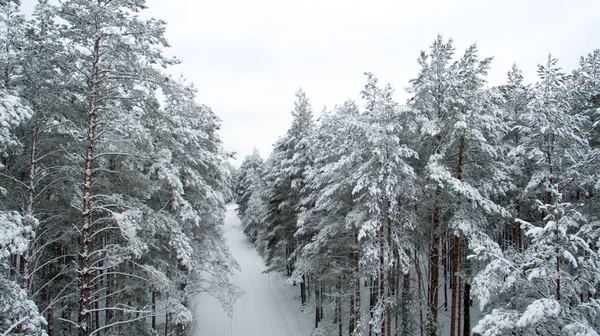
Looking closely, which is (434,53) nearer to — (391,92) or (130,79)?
(391,92)

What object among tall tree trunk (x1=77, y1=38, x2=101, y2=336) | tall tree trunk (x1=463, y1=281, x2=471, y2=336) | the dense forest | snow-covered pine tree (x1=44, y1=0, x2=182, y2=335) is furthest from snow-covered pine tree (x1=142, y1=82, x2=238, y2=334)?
tall tree trunk (x1=463, y1=281, x2=471, y2=336)

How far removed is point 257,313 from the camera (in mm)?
24219

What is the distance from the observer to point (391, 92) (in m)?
11.6

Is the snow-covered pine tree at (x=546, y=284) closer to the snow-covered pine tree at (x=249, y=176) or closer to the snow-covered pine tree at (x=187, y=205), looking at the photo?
the snow-covered pine tree at (x=187, y=205)

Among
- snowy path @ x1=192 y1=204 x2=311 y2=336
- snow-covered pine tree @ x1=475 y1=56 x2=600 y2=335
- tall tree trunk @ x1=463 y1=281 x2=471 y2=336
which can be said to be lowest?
snowy path @ x1=192 y1=204 x2=311 y2=336

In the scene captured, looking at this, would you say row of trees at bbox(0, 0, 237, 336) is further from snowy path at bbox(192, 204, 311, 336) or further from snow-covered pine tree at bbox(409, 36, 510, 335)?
snowy path at bbox(192, 204, 311, 336)

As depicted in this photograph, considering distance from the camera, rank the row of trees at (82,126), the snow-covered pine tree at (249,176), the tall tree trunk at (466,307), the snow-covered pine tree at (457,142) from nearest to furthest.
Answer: the row of trees at (82,126)
the snow-covered pine tree at (457,142)
the tall tree trunk at (466,307)
the snow-covered pine tree at (249,176)

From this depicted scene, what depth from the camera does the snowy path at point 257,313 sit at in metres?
21.4

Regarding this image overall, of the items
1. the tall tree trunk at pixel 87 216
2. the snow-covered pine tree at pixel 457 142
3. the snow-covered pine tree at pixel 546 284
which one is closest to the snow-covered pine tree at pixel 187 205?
the tall tree trunk at pixel 87 216

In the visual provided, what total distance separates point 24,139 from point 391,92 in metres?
11.9

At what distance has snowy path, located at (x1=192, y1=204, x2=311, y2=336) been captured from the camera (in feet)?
70.1

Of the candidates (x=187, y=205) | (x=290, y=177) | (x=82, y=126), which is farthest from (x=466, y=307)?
(x=82, y=126)

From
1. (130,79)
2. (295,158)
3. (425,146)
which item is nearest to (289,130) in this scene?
(295,158)

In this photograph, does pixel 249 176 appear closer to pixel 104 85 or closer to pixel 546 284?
pixel 104 85
